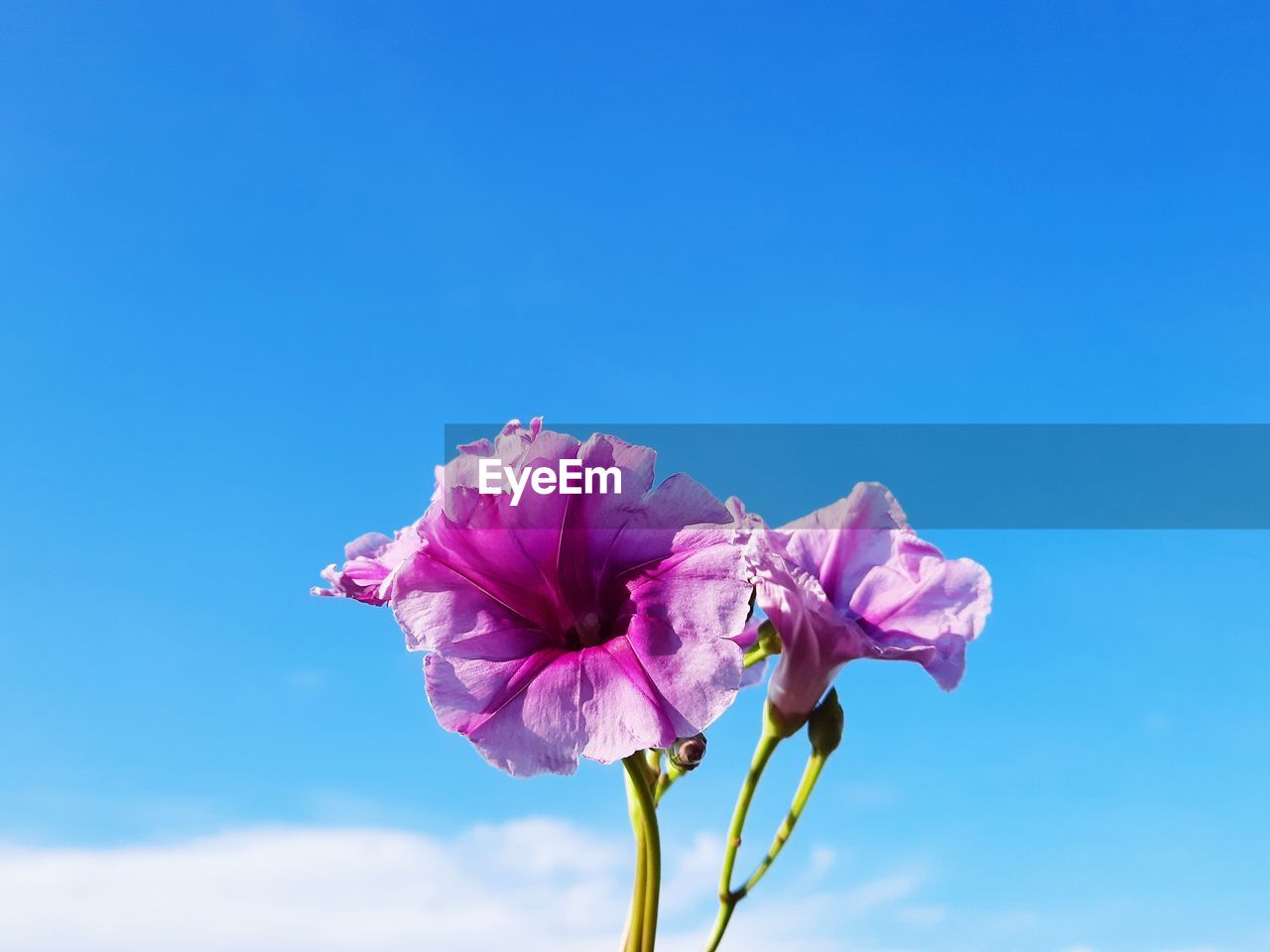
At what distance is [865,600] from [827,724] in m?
0.21

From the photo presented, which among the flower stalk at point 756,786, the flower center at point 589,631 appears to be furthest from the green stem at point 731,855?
the flower center at point 589,631

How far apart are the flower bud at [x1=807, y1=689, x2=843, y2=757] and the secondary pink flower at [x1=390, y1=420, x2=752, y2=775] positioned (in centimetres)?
→ 37

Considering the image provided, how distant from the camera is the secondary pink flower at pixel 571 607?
5.30 ft

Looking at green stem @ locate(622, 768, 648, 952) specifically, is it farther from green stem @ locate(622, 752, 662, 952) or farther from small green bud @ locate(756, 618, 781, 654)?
small green bud @ locate(756, 618, 781, 654)

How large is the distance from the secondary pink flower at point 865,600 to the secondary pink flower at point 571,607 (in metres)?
0.14

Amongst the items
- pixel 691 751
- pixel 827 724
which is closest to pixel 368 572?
pixel 691 751

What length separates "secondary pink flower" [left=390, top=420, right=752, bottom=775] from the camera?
162cm

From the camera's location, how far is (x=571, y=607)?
5.78 feet

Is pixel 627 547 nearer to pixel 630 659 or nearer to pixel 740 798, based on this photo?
pixel 630 659

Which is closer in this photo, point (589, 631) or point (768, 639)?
point (589, 631)

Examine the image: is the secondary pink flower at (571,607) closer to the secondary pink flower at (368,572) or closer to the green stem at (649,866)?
the secondary pink flower at (368,572)

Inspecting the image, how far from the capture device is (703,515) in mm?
1702

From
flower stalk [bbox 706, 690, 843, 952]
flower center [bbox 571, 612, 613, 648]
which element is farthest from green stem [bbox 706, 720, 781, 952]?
flower center [bbox 571, 612, 613, 648]

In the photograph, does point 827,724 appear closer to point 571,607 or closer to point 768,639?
point 768,639
